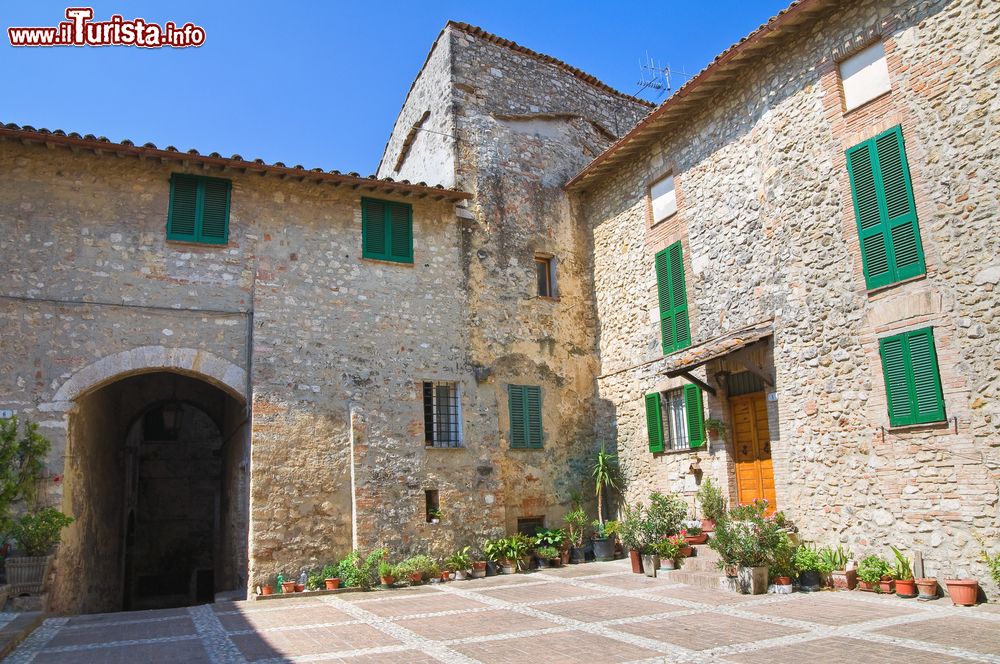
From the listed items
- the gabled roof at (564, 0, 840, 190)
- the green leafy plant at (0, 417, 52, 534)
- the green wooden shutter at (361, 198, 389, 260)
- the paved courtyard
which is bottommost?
the paved courtyard

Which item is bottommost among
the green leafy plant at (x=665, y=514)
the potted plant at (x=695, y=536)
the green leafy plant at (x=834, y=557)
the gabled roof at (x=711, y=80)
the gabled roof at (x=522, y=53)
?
the green leafy plant at (x=834, y=557)

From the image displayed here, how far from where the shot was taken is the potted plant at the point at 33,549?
10219 millimetres

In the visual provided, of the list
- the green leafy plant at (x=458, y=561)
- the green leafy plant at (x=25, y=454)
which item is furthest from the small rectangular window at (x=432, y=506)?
the green leafy plant at (x=25, y=454)

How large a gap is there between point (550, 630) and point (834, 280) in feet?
21.6

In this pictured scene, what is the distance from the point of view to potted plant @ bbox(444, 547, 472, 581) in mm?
13477

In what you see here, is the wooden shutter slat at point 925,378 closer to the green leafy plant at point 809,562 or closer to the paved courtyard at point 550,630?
the paved courtyard at point 550,630

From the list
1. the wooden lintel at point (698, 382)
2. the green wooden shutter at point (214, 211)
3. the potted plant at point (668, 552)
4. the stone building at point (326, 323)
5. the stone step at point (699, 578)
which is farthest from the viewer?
the green wooden shutter at point (214, 211)

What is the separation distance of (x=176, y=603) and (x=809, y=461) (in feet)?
60.1

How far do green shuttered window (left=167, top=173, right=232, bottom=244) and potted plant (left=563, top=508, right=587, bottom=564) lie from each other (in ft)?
28.5

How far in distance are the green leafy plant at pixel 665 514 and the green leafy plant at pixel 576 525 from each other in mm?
1848

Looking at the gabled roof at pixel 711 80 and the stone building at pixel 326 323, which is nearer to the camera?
the gabled roof at pixel 711 80

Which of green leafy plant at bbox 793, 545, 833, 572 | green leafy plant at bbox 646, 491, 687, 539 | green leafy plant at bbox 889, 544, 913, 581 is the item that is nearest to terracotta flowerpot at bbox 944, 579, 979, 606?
green leafy plant at bbox 889, 544, 913, 581

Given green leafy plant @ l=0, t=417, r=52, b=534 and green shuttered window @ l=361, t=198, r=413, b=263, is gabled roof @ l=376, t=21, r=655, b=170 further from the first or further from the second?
green leafy plant @ l=0, t=417, r=52, b=534

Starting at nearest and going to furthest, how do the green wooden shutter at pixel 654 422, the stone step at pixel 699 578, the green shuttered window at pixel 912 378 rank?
1. the green shuttered window at pixel 912 378
2. the stone step at pixel 699 578
3. the green wooden shutter at pixel 654 422
